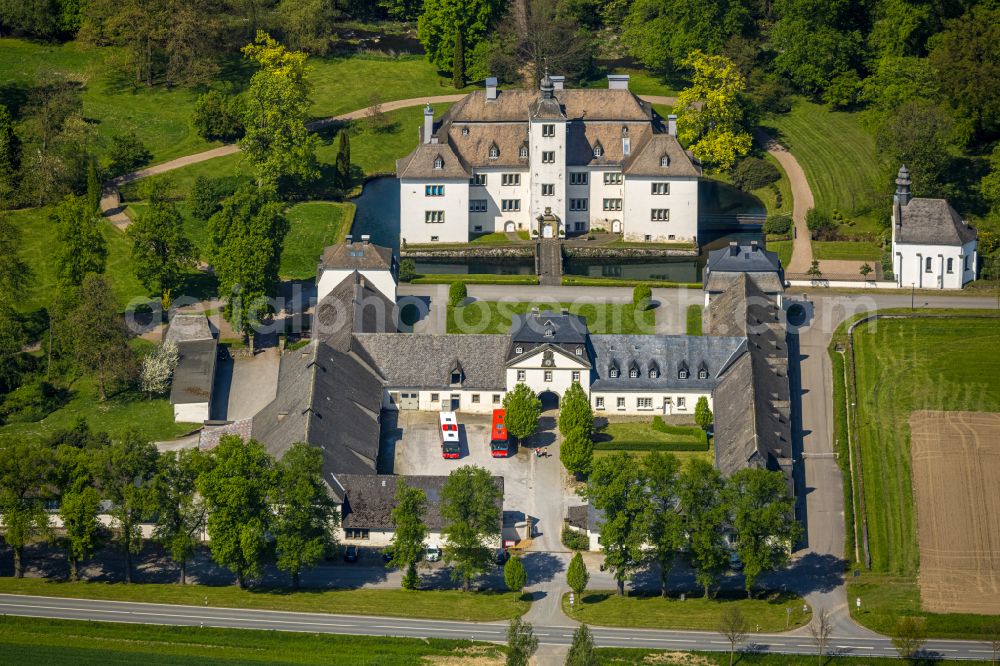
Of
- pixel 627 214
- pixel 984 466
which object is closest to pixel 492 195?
pixel 627 214

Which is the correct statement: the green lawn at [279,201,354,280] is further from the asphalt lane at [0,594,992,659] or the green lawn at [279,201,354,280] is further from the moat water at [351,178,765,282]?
the asphalt lane at [0,594,992,659]

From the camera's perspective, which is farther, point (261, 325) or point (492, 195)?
point (492, 195)

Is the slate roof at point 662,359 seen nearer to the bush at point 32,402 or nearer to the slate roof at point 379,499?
the slate roof at point 379,499

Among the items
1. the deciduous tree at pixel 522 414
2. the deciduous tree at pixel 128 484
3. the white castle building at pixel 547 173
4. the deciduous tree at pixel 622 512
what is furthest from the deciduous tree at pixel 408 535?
the white castle building at pixel 547 173

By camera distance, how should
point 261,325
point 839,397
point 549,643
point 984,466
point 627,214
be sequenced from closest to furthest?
point 549,643 → point 984,466 → point 839,397 → point 261,325 → point 627,214

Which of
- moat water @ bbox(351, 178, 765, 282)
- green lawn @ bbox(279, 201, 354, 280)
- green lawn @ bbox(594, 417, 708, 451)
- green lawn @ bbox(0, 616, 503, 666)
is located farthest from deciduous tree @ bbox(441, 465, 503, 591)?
moat water @ bbox(351, 178, 765, 282)

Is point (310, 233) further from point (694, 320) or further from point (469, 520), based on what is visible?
point (469, 520)

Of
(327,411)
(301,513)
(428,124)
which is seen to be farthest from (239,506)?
(428,124)

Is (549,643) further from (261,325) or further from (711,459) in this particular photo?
(261,325)
